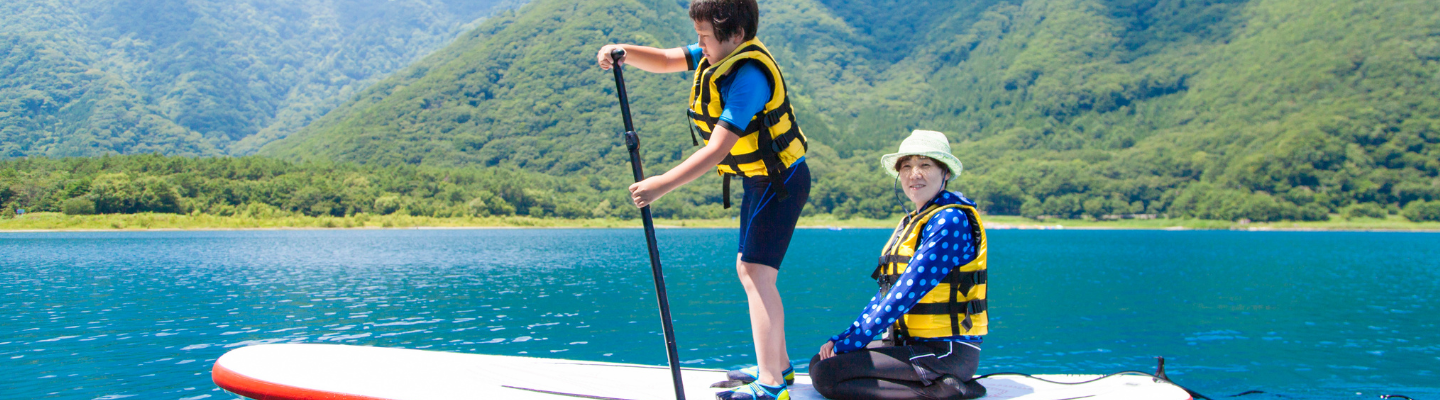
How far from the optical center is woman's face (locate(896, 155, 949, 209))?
12.9 feet

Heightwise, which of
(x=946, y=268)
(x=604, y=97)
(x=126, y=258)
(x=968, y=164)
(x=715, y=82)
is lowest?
(x=126, y=258)

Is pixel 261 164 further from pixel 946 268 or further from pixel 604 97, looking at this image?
pixel 946 268

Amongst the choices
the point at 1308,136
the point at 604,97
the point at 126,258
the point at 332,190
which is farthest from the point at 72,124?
the point at 1308,136

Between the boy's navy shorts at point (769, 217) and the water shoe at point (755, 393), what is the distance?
644 millimetres

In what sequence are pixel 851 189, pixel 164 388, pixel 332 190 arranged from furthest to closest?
pixel 851 189, pixel 332 190, pixel 164 388

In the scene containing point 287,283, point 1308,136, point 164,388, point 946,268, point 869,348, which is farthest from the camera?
point 1308,136

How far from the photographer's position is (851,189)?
154 m

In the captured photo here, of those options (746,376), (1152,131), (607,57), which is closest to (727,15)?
(607,57)

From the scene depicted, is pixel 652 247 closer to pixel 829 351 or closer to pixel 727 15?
pixel 829 351

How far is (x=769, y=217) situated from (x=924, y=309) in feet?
3.07

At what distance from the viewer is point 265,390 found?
13.3 ft

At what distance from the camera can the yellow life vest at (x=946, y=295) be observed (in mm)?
3838

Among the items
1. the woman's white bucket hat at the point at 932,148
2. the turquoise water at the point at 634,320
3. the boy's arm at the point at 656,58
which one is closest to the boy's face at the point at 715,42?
the boy's arm at the point at 656,58

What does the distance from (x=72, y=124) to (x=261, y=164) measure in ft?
273
